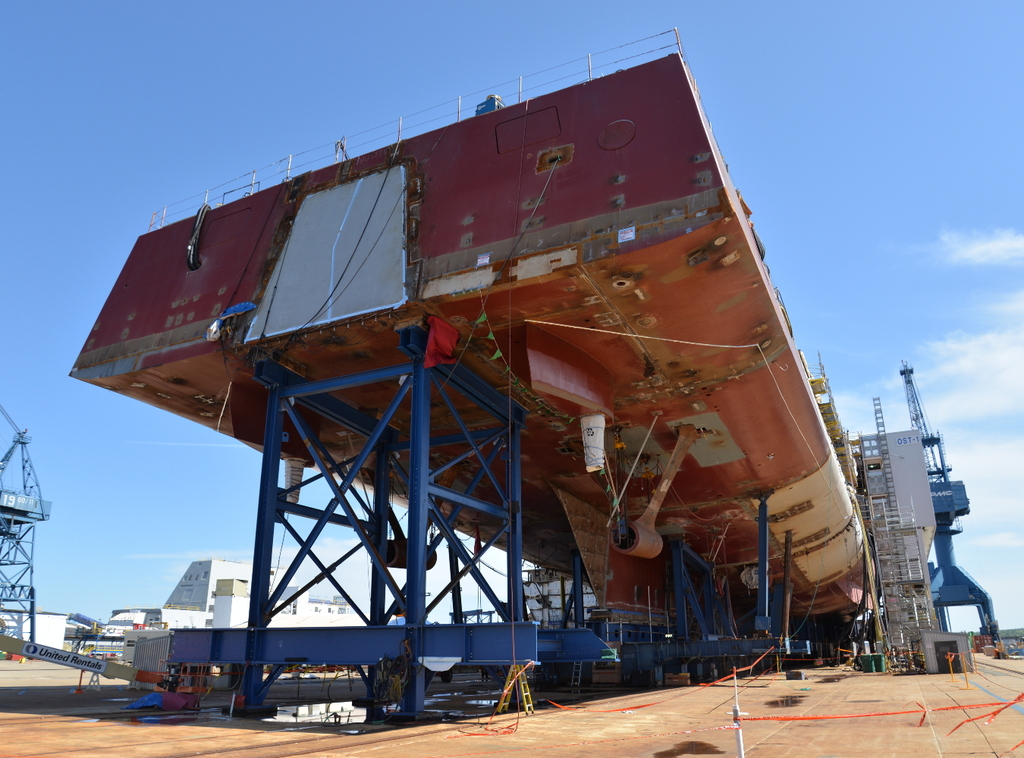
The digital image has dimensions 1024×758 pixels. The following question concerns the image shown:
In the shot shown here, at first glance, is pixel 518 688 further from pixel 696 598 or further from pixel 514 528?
pixel 696 598

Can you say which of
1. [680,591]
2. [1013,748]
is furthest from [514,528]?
[680,591]

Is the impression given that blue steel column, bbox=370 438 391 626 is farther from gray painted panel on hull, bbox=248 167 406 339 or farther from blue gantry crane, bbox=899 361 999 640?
blue gantry crane, bbox=899 361 999 640

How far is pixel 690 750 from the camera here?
814 centimetres

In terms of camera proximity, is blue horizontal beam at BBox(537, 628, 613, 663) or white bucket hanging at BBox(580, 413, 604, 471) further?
white bucket hanging at BBox(580, 413, 604, 471)

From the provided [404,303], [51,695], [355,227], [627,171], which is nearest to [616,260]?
[627,171]

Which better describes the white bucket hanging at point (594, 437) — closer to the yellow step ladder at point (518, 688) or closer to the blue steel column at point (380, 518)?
the yellow step ladder at point (518, 688)

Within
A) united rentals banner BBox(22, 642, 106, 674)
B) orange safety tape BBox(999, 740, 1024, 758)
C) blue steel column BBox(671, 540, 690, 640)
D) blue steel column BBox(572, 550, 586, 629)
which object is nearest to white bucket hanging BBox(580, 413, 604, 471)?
orange safety tape BBox(999, 740, 1024, 758)

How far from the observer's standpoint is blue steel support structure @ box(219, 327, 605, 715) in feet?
37.7

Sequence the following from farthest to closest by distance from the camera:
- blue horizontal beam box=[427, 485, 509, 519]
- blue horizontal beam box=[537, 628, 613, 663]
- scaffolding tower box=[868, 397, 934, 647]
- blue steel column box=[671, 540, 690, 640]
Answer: scaffolding tower box=[868, 397, 934, 647]
blue steel column box=[671, 540, 690, 640]
blue horizontal beam box=[427, 485, 509, 519]
blue horizontal beam box=[537, 628, 613, 663]

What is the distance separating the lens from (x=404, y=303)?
1282 cm

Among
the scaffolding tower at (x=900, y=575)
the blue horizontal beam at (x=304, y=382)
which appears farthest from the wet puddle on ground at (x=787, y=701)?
the scaffolding tower at (x=900, y=575)

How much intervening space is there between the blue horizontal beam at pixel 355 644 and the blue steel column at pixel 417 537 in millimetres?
250

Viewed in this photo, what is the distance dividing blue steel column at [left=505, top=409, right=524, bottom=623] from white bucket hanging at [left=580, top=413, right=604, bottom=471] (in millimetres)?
1584

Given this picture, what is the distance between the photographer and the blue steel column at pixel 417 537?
11312 millimetres
